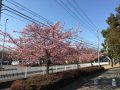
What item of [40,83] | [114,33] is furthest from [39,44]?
[114,33]

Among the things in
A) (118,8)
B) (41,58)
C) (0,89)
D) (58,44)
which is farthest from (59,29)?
(118,8)

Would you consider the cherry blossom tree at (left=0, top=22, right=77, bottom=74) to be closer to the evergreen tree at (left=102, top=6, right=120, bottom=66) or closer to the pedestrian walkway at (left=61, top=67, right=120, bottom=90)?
the pedestrian walkway at (left=61, top=67, right=120, bottom=90)

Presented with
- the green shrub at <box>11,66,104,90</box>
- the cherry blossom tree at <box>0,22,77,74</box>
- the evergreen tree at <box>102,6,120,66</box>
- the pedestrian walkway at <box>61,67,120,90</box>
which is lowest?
the pedestrian walkway at <box>61,67,120,90</box>

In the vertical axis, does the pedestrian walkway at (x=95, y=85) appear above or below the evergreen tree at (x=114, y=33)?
below

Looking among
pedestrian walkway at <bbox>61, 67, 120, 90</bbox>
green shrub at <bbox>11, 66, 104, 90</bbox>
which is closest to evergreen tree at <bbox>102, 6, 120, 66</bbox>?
pedestrian walkway at <bbox>61, 67, 120, 90</bbox>

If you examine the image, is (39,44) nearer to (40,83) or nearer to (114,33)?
(40,83)

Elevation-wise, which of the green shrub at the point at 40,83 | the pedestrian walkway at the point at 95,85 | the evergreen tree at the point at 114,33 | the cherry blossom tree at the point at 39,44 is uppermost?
the evergreen tree at the point at 114,33

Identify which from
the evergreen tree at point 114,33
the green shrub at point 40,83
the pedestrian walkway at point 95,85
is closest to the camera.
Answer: the green shrub at point 40,83

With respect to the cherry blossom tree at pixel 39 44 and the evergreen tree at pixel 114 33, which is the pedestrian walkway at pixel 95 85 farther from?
the evergreen tree at pixel 114 33

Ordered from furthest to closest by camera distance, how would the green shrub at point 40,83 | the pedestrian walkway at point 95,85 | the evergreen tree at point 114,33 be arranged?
the evergreen tree at point 114,33
the pedestrian walkway at point 95,85
the green shrub at point 40,83

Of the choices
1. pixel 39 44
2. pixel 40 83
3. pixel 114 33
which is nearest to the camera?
pixel 40 83

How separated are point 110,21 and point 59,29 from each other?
30962mm

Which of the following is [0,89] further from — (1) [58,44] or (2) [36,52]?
(1) [58,44]

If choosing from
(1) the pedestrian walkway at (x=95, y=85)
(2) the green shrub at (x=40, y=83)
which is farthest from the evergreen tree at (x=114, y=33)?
(2) the green shrub at (x=40, y=83)
